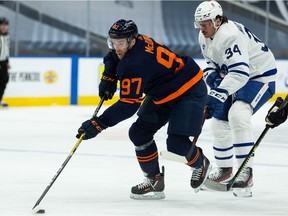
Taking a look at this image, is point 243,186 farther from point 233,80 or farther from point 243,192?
point 233,80

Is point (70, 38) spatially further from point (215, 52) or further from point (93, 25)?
point (215, 52)

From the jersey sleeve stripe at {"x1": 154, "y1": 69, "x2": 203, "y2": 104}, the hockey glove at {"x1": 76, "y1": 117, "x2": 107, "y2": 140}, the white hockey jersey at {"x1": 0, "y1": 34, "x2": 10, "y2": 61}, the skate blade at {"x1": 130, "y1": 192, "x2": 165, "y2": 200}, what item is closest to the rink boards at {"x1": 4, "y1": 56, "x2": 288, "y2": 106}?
the white hockey jersey at {"x1": 0, "y1": 34, "x2": 10, "y2": 61}

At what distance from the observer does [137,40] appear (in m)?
4.55

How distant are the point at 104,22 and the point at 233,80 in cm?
833

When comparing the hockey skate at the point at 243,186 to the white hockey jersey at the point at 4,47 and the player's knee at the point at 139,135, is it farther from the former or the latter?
the white hockey jersey at the point at 4,47

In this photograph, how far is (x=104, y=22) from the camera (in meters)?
13.1

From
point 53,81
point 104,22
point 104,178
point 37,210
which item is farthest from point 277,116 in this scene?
point 104,22

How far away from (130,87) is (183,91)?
0.45m

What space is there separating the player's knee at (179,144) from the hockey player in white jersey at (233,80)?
0.33m

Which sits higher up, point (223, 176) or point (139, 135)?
point (139, 135)

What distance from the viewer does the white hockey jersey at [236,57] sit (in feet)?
16.2

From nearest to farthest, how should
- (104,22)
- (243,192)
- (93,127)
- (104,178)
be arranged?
(93,127) → (243,192) → (104,178) → (104,22)

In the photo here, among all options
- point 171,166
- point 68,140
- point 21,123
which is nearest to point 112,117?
point 171,166

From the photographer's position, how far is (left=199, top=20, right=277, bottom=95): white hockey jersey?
4.94 meters
